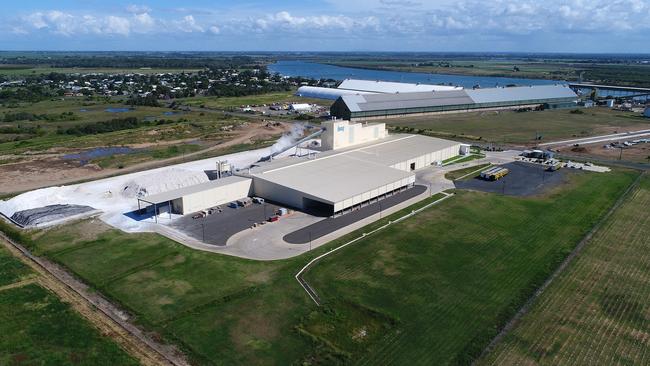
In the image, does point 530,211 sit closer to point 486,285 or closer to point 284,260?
point 486,285

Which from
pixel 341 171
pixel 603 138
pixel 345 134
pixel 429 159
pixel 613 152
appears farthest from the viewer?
pixel 603 138

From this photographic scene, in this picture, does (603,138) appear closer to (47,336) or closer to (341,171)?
(341,171)

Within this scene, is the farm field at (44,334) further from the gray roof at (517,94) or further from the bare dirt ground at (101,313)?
the gray roof at (517,94)

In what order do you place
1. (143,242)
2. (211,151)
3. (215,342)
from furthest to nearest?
(211,151), (143,242), (215,342)

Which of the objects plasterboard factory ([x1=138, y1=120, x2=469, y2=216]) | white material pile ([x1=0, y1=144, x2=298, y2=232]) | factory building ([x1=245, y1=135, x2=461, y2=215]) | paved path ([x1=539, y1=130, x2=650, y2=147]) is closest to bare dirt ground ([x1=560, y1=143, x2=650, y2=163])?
paved path ([x1=539, y1=130, x2=650, y2=147])

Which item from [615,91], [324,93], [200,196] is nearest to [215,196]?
[200,196]

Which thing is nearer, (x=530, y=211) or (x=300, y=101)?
(x=530, y=211)

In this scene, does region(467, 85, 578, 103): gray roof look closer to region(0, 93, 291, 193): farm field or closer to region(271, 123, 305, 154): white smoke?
region(0, 93, 291, 193): farm field

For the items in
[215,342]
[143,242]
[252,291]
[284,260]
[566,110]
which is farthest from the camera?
[566,110]

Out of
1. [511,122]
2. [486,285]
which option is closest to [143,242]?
[486,285]
